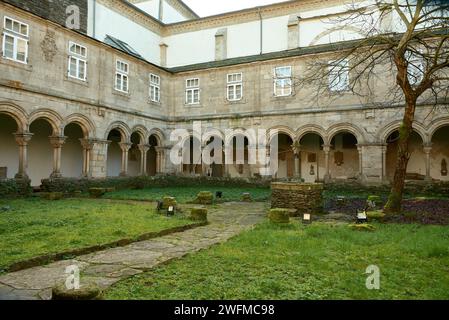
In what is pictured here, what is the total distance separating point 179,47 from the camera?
987 inches

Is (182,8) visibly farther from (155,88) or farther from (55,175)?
(55,175)

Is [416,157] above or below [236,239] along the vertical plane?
above

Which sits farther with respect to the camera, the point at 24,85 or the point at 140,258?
the point at 24,85

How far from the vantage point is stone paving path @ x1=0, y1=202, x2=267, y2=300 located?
347 cm

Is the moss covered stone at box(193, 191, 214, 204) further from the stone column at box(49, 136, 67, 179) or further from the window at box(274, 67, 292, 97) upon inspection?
the window at box(274, 67, 292, 97)

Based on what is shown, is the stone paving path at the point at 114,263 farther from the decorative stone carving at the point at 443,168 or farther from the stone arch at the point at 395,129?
the decorative stone carving at the point at 443,168

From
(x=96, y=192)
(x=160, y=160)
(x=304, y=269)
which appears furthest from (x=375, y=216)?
(x=160, y=160)

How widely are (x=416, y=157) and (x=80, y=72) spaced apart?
1789 centimetres

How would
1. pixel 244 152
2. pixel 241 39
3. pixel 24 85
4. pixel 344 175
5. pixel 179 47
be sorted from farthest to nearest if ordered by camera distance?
1. pixel 179 47
2. pixel 241 39
3. pixel 244 152
4. pixel 344 175
5. pixel 24 85

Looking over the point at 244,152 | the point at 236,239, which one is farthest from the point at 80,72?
the point at 236,239

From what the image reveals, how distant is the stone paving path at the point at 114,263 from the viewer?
347 cm

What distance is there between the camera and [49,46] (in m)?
14.2
